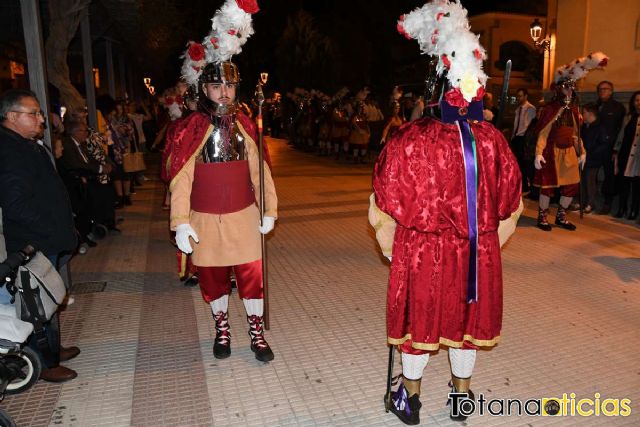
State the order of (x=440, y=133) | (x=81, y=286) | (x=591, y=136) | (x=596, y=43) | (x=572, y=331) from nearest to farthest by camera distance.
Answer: (x=440, y=133), (x=572, y=331), (x=81, y=286), (x=591, y=136), (x=596, y=43)

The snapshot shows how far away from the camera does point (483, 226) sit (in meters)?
2.72

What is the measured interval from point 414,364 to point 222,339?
5.14 feet

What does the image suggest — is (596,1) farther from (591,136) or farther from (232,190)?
(232,190)

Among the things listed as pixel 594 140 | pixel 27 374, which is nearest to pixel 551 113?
pixel 594 140

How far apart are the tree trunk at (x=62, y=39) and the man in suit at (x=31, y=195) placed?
17.3 ft

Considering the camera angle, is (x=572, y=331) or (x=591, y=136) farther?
(x=591, y=136)

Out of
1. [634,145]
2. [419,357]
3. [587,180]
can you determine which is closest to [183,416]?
[419,357]

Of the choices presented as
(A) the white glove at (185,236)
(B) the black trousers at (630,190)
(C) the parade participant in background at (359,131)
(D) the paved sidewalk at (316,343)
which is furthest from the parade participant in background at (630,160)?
(C) the parade participant in background at (359,131)

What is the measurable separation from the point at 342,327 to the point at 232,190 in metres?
1.51

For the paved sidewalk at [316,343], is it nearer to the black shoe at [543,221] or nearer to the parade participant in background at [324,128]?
the black shoe at [543,221]

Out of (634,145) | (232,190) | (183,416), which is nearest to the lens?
(183,416)

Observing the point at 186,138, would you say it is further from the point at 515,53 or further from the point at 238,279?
the point at 515,53

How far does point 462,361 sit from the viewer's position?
9.76 ft

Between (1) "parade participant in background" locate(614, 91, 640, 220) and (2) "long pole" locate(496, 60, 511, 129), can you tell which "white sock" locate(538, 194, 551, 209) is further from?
(2) "long pole" locate(496, 60, 511, 129)
